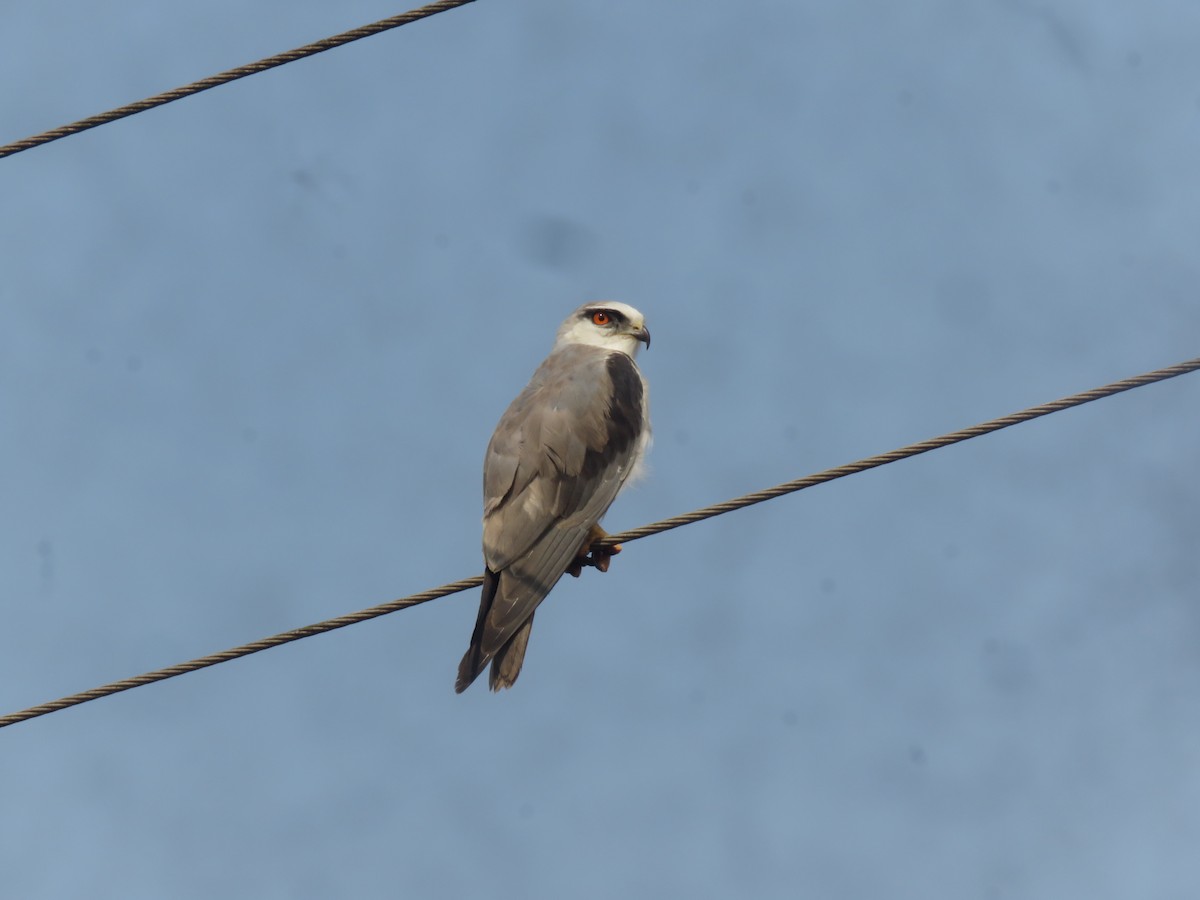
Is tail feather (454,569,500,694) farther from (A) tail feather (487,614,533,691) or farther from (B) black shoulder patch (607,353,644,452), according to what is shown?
(B) black shoulder patch (607,353,644,452)

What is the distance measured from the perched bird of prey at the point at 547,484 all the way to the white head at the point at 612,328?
76 centimetres

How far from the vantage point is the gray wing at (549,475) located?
22.2 feet

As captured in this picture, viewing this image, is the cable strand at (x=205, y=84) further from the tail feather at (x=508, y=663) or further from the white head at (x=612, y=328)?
the white head at (x=612, y=328)

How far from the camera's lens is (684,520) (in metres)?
5.25

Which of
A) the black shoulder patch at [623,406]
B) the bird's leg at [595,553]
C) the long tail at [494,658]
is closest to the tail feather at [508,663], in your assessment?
the long tail at [494,658]

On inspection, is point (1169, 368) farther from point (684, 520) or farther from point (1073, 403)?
point (684, 520)

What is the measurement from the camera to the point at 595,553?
7.16m

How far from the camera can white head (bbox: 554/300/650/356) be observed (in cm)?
859

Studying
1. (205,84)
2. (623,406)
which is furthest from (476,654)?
(205,84)

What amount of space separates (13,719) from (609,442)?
328cm

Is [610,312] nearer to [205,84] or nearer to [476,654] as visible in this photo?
[476,654]

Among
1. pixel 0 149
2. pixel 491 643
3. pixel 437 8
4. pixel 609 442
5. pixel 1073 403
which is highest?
pixel 437 8

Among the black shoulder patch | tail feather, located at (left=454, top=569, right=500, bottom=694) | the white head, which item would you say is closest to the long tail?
tail feather, located at (left=454, top=569, right=500, bottom=694)

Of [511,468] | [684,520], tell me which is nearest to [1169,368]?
[684,520]
